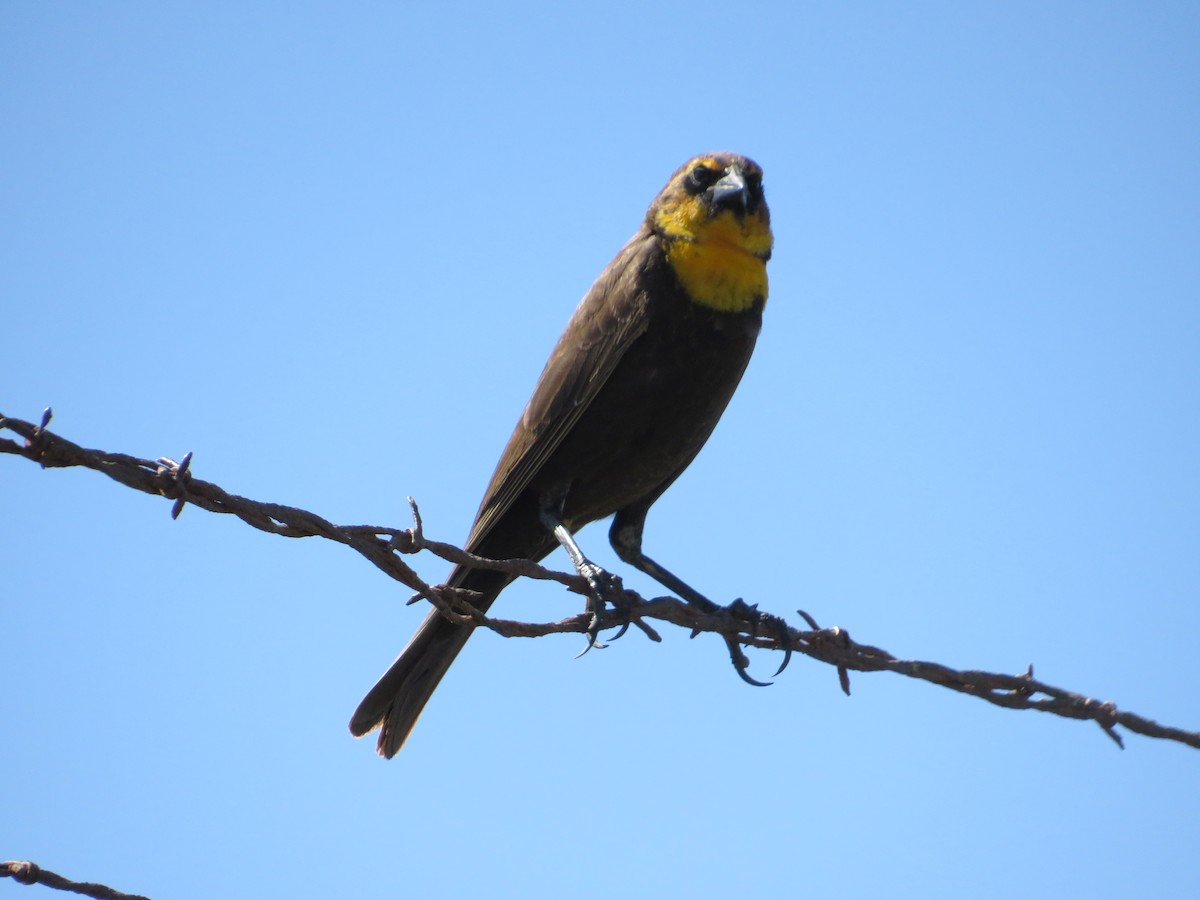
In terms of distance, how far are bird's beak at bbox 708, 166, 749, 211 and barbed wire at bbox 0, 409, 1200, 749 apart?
69.5 inches

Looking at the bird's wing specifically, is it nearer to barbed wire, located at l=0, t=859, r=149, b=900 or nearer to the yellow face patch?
the yellow face patch

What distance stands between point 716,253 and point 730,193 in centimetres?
25

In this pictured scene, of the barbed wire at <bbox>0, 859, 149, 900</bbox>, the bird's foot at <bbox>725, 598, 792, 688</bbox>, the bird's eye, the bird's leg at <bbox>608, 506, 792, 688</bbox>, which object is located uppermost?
the bird's eye

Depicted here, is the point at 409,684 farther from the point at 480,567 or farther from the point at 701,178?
the point at 701,178

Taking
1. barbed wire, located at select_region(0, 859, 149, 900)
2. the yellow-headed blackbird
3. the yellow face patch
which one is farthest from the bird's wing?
barbed wire, located at select_region(0, 859, 149, 900)

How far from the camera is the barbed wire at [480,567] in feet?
7.93

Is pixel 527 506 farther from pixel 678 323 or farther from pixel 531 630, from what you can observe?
pixel 531 630

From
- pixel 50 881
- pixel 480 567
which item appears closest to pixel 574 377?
pixel 480 567

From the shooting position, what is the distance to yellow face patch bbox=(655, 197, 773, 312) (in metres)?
4.54

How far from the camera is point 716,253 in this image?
182 inches

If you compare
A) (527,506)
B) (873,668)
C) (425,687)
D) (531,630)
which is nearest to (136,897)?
(531,630)

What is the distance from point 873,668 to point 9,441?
6.14 ft

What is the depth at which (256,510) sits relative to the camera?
2580 millimetres

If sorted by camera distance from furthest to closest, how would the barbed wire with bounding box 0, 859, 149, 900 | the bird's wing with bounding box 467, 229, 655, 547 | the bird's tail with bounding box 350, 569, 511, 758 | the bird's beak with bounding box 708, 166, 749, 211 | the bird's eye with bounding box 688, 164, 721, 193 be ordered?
1. the bird's eye with bounding box 688, 164, 721, 193
2. the bird's beak with bounding box 708, 166, 749, 211
3. the bird's wing with bounding box 467, 229, 655, 547
4. the bird's tail with bounding box 350, 569, 511, 758
5. the barbed wire with bounding box 0, 859, 149, 900
